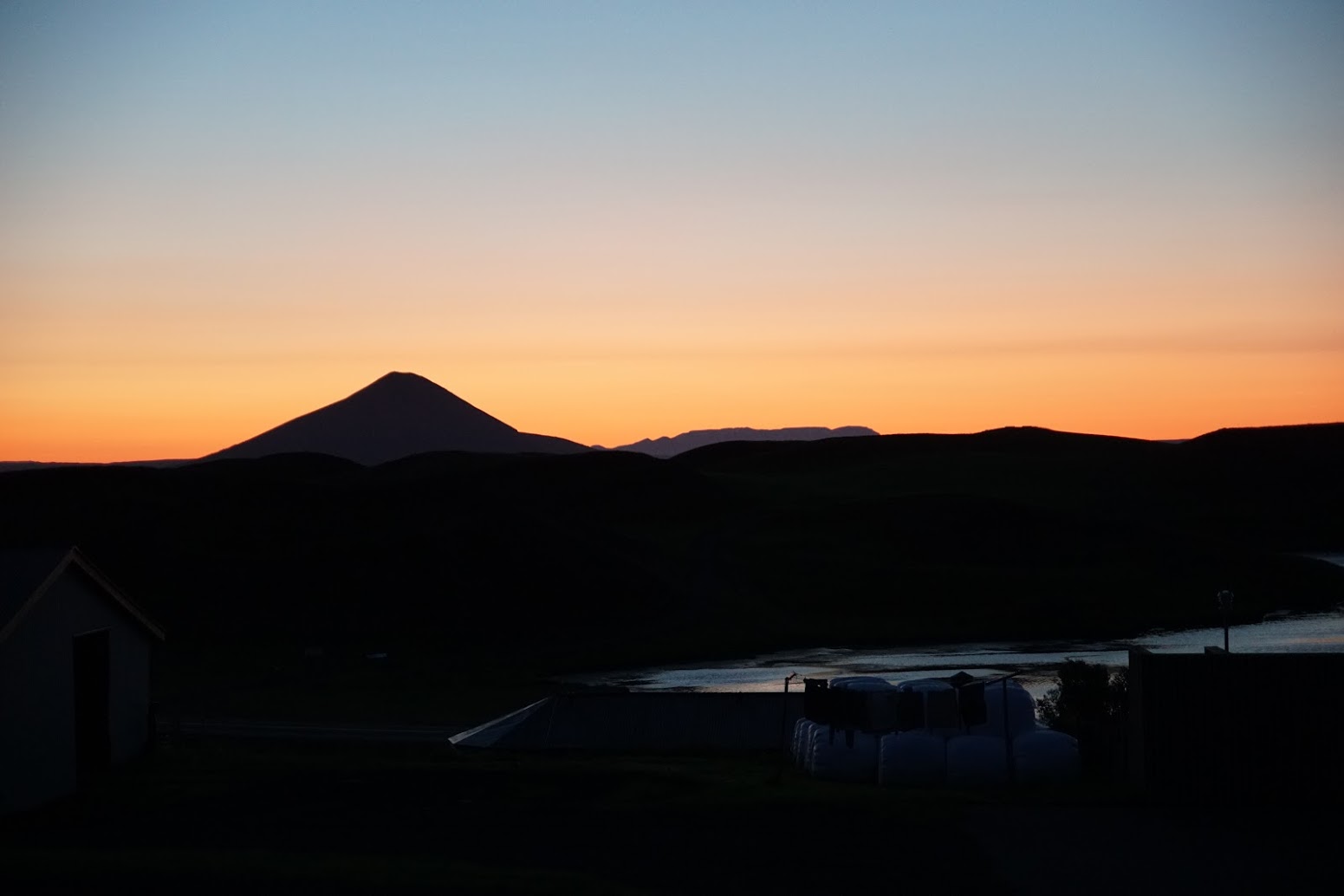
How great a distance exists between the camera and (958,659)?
219ft

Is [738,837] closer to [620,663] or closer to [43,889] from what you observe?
[43,889]

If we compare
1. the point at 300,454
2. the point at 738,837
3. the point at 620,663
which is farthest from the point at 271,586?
the point at 300,454

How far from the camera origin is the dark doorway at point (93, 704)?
100 feet

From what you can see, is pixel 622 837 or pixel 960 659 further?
pixel 960 659

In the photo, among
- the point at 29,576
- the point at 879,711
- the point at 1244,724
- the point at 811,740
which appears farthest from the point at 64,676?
the point at 1244,724

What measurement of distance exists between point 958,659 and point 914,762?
3980cm

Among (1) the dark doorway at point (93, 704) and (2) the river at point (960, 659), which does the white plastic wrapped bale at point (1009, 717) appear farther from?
(2) the river at point (960, 659)

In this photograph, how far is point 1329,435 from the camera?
6344 inches

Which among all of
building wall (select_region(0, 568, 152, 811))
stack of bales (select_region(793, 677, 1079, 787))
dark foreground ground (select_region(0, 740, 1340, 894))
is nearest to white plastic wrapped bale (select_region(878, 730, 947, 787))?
stack of bales (select_region(793, 677, 1079, 787))

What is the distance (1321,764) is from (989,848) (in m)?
7.01

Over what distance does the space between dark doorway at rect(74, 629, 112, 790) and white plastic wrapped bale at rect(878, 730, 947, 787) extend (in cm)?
1628

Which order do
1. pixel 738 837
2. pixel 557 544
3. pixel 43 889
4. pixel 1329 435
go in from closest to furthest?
pixel 43 889, pixel 738 837, pixel 557 544, pixel 1329 435

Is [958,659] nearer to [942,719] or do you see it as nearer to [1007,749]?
[942,719]

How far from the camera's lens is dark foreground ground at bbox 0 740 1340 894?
20031 millimetres
